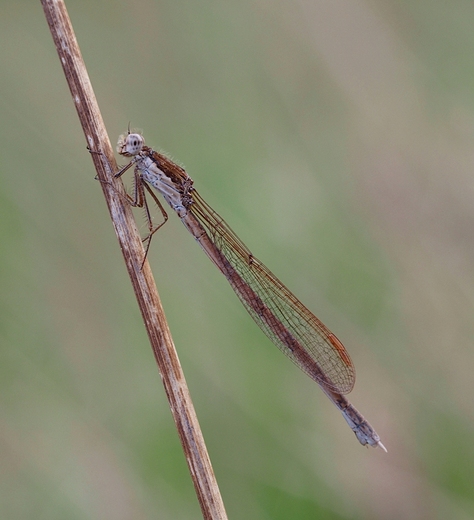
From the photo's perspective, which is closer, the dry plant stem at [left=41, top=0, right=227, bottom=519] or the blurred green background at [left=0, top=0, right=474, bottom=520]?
the dry plant stem at [left=41, top=0, right=227, bottom=519]

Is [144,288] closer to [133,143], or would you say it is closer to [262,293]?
[133,143]

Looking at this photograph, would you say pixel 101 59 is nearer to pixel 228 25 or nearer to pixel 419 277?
pixel 228 25

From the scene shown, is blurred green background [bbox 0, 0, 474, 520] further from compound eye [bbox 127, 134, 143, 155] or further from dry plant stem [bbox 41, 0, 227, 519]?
dry plant stem [bbox 41, 0, 227, 519]

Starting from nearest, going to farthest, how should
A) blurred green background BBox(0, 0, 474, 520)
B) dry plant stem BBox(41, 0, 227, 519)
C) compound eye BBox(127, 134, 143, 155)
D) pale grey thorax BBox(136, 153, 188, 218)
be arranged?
dry plant stem BBox(41, 0, 227, 519), compound eye BBox(127, 134, 143, 155), pale grey thorax BBox(136, 153, 188, 218), blurred green background BBox(0, 0, 474, 520)

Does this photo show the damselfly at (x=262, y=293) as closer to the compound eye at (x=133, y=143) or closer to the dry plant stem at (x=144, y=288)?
the compound eye at (x=133, y=143)

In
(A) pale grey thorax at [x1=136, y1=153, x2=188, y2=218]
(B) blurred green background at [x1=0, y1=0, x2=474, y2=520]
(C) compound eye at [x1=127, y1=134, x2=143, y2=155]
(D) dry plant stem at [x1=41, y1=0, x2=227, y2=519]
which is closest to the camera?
(D) dry plant stem at [x1=41, y1=0, x2=227, y2=519]

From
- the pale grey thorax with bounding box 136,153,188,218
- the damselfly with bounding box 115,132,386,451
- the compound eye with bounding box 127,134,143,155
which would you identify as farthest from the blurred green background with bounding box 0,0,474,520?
the compound eye with bounding box 127,134,143,155

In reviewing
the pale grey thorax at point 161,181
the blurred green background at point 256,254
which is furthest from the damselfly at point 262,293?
the blurred green background at point 256,254

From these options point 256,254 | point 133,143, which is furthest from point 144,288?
point 256,254
